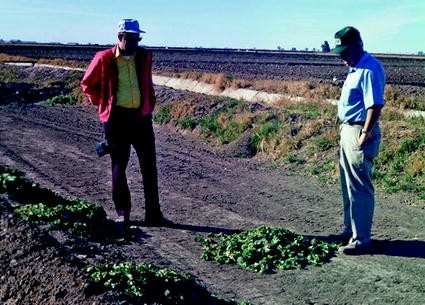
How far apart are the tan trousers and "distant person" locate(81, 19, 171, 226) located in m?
2.36

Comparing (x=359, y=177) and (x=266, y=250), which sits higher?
(x=359, y=177)

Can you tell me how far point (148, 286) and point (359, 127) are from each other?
279cm

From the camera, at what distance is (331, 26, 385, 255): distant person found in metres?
5.64

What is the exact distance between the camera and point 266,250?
601cm

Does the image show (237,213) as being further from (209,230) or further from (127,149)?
(127,149)

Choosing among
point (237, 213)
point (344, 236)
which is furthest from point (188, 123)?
point (344, 236)

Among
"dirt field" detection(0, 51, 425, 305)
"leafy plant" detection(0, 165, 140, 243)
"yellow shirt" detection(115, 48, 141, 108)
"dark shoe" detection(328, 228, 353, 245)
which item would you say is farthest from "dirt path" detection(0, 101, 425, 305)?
"yellow shirt" detection(115, 48, 141, 108)

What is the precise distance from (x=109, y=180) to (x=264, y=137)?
13.9 feet

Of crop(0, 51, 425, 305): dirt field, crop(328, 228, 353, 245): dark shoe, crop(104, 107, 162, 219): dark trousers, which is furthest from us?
crop(104, 107, 162, 219): dark trousers

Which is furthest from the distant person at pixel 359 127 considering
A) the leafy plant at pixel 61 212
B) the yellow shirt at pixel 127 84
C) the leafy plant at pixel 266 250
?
the leafy plant at pixel 61 212

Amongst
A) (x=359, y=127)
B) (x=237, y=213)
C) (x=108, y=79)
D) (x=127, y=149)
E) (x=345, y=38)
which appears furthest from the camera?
(x=237, y=213)

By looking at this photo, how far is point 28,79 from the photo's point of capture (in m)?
36.4

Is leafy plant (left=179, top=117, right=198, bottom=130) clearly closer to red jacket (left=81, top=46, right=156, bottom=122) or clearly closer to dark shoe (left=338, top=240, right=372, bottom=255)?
red jacket (left=81, top=46, right=156, bottom=122)

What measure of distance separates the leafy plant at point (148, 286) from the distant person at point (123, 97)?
7.49 feet
